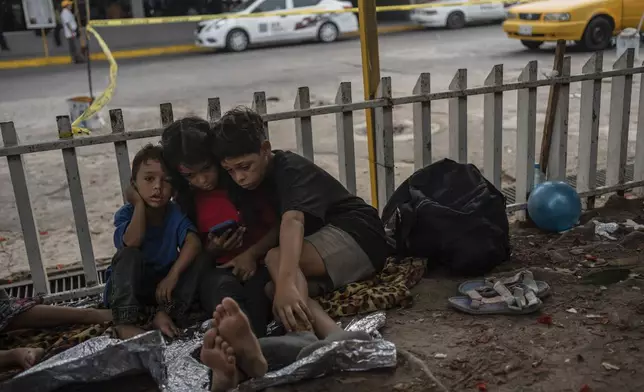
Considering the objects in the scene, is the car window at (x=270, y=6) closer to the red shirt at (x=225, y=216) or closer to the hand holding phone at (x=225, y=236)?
the red shirt at (x=225, y=216)

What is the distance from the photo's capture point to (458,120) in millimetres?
4340

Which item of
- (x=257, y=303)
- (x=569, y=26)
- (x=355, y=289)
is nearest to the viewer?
(x=257, y=303)

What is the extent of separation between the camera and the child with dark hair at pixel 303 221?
9.84ft

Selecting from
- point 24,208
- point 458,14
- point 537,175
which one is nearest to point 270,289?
point 24,208

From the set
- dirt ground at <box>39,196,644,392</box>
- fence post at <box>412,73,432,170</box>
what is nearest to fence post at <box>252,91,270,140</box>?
fence post at <box>412,73,432,170</box>

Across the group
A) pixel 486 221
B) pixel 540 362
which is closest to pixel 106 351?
pixel 540 362

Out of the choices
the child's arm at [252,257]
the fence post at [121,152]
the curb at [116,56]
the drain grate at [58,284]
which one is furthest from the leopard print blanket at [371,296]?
the curb at [116,56]

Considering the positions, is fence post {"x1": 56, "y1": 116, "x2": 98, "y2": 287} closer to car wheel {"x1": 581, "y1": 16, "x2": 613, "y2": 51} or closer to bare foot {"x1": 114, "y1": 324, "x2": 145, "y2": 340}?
bare foot {"x1": 114, "y1": 324, "x2": 145, "y2": 340}

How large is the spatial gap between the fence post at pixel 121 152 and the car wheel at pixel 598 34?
40.3 feet

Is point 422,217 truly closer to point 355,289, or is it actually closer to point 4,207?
point 355,289

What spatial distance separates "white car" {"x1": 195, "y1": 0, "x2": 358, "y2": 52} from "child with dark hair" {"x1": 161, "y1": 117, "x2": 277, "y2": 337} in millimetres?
15167

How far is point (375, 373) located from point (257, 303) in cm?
71

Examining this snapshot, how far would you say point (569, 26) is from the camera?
13.4 metres

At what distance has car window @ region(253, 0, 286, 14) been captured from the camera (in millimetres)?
18188
